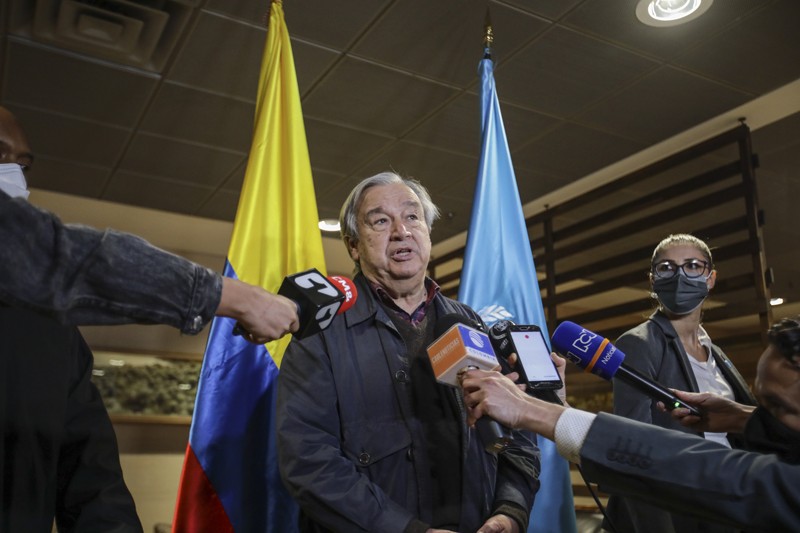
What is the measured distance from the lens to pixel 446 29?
3084 millimetres

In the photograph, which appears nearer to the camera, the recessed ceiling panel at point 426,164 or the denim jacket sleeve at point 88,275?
the denim jacket sleeve at point 88,275

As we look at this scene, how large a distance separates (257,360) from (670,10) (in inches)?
91.9

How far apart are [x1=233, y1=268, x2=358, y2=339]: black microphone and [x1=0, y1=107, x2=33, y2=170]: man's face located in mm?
847

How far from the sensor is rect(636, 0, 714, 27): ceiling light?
9.53 feet

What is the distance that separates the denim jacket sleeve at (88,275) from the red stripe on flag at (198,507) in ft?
3.39

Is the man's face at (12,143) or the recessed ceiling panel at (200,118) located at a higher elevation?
the recessed ceiling panel at (200,118)

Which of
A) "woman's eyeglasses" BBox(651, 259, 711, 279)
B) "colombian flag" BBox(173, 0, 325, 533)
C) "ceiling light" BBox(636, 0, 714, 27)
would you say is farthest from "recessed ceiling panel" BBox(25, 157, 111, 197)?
"woman's eyeglasses" BBox(651, 259, 711, 279)

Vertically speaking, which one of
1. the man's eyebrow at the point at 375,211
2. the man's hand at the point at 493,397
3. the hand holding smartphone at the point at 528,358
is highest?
the man's eyebrow at the point at 375,211

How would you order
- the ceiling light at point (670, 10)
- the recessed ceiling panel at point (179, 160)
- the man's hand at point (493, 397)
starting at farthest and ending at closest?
the recessed ceiling panel at point (179, 160) < the ceiling light at point (670, 10) < the man's hand at point (493, 397)

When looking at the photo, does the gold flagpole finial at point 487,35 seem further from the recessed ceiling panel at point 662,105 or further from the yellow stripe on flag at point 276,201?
the recessed ceiling panel at point 662,105

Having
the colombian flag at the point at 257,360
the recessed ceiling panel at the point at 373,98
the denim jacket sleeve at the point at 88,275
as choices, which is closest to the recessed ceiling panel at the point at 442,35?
the recessed ceiling panel at the point at 373,98

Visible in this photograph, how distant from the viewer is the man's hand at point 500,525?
1.44 m

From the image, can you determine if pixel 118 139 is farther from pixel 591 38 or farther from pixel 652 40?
pixel 652 40

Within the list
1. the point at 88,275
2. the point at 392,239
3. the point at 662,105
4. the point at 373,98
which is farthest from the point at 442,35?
the point at 88,275
